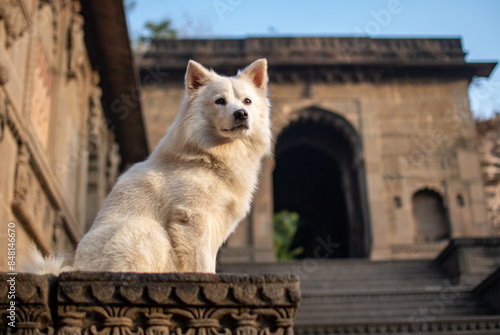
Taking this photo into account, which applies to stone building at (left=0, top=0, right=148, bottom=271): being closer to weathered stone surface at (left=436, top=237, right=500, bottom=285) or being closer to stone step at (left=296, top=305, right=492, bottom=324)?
stone step at (left=296, top=305, right=492, bottom=324)

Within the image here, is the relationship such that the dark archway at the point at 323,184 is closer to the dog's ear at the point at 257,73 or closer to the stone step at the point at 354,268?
the stone step at the point at 354,268

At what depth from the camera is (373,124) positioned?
2642cm

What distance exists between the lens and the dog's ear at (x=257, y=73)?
483cm

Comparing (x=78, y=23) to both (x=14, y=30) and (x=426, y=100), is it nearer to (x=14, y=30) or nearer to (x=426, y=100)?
(x=14, y=30)

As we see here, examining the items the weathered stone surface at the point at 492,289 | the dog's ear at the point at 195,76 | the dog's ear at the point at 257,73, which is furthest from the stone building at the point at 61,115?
the weathered stone surface at the point at 492,289

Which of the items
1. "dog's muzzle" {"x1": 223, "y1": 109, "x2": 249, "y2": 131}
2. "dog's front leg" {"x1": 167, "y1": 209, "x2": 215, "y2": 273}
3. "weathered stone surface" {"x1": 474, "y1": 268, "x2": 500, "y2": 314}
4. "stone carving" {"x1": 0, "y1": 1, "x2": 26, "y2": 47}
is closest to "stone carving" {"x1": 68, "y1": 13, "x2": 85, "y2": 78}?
"stone carving" {"x1": 0, "y1": 1, "x2": 26, "y2": 47}

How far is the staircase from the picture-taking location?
1174 cm

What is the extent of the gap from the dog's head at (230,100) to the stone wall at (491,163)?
25.3 metres

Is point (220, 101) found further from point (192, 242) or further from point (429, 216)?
point (429, 216)

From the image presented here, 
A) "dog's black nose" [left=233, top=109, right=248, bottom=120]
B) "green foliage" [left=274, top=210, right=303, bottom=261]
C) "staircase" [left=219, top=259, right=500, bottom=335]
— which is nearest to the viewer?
"dog's black nose" [left=233, top=109, right=248, bottom=120]

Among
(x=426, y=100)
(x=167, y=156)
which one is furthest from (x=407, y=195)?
(x=167, y=156)

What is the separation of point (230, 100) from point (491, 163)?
27686 mm

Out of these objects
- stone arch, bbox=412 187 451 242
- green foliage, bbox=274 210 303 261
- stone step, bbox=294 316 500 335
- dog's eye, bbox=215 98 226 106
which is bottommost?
stone step, bbox=294 316 500 335

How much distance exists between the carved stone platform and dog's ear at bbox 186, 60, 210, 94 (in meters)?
1.60
